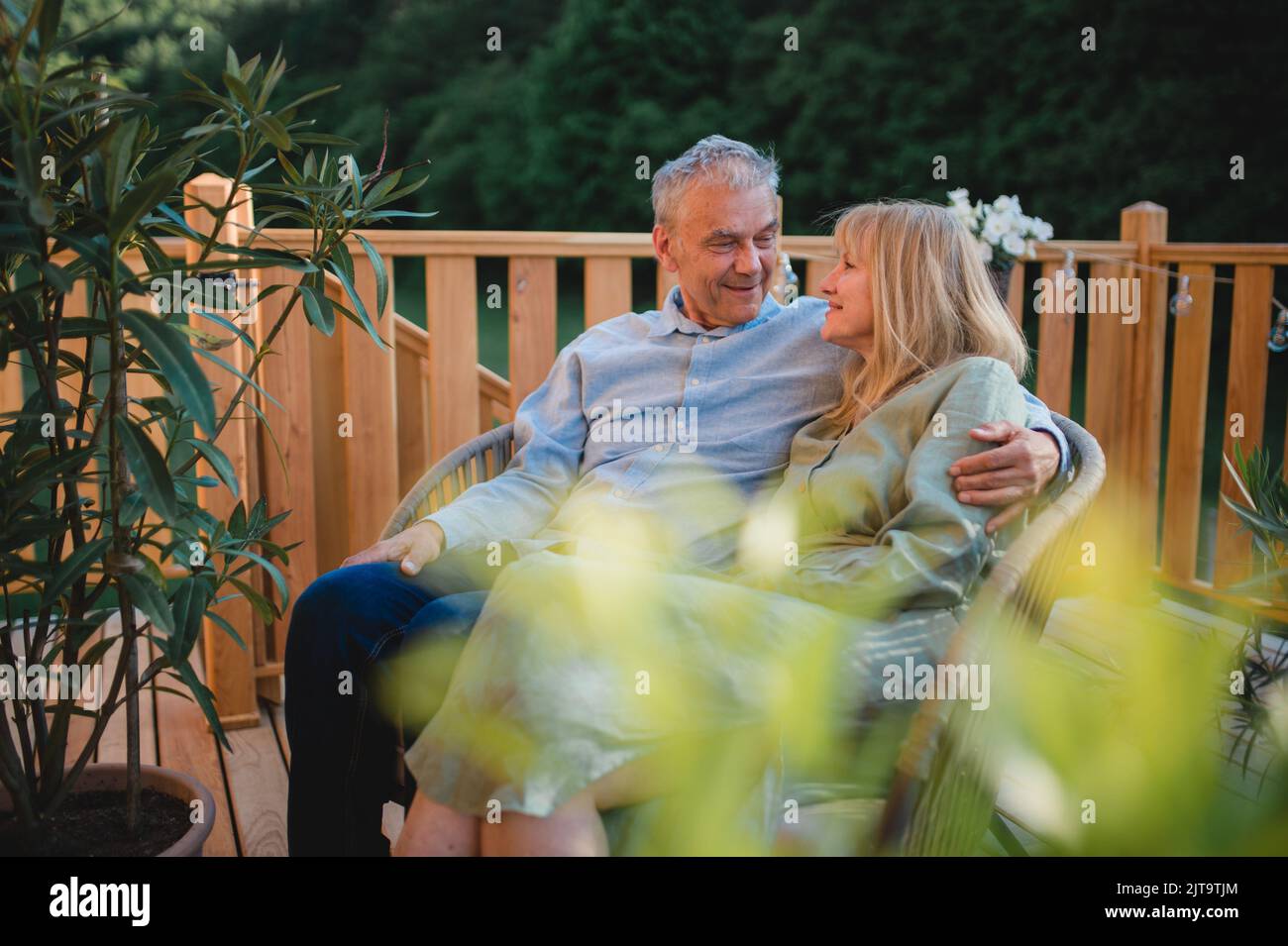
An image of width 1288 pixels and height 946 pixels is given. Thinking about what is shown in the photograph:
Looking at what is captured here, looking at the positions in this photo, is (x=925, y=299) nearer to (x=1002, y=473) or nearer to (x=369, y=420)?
(x=1002, y=473)

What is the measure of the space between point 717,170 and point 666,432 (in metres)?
0.47

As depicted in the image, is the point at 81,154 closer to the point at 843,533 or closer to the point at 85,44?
the point at 843,533

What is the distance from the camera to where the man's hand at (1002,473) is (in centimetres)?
143

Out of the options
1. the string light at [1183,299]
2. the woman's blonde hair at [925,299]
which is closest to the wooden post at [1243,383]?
the string light at [1183,299]

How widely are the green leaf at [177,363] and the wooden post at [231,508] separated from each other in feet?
4.23

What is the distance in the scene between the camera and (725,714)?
4.20 ft

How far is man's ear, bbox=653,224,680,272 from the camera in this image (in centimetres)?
210

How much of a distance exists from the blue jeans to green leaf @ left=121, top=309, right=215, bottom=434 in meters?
0.56

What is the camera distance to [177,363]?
111 cm

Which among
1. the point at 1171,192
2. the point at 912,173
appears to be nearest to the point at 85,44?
the point at 912,173

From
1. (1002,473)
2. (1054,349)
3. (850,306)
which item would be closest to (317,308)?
(850,306)

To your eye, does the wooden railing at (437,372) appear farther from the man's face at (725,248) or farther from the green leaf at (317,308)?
the green leaf at (317,308)

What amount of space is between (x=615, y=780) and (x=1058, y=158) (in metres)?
8.04
